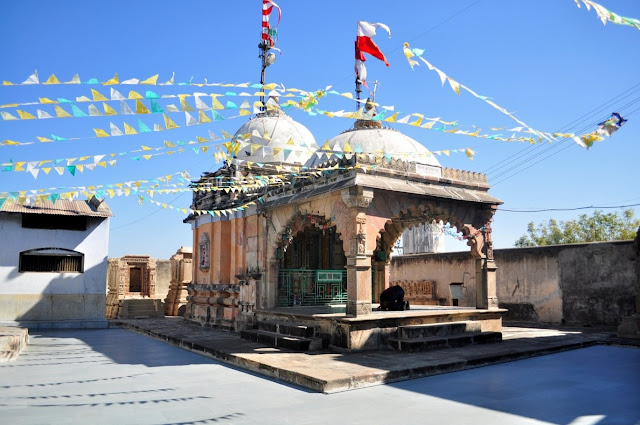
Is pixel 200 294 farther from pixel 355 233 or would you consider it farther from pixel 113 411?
pixel 113 411

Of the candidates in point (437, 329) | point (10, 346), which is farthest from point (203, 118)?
point (10, 346)

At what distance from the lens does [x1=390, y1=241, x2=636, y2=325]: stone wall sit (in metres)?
15.2

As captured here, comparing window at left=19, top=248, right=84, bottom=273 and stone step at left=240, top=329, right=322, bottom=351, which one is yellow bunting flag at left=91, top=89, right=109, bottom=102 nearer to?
stone step at left=240, top=329, right=322, bottom=351

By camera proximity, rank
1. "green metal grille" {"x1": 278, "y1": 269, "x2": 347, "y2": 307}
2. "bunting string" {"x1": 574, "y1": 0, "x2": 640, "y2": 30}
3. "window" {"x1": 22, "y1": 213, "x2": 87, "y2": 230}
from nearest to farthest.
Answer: "bunting string" {"x1": 574, "y1": 0, "x2": 640, "y2": 30} < "green metal grille" {"x1": 278, "y1": 269, "x2": 347, "y2": 307} < "window" {"x1": 22, "y1": 213, "x2": 87, "y2": 230}

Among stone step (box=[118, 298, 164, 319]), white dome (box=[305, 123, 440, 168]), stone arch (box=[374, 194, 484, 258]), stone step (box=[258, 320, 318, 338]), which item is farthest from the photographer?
stone step (box=[118, 298, 164, 319])

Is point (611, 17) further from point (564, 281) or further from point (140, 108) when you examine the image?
point (564, 281)

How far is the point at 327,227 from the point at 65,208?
9.95 meters

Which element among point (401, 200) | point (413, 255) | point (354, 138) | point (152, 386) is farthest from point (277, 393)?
point (413, 255)

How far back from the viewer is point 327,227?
14.4 metres

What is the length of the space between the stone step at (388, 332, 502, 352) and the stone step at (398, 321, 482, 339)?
165mm

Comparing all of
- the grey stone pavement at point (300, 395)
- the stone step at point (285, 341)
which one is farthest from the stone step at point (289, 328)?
the grey stone pavement at point (300, 395)

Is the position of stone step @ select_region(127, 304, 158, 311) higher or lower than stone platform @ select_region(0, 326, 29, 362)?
lower

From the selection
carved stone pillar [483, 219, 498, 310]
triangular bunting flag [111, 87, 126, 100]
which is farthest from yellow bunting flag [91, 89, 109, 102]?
carved stone pillar [483, 219, 498, 310]

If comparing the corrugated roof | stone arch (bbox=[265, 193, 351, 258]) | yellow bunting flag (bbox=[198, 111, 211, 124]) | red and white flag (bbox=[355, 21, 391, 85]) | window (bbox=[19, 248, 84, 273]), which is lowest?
window (bbox=[19, 248, 84, 273])
